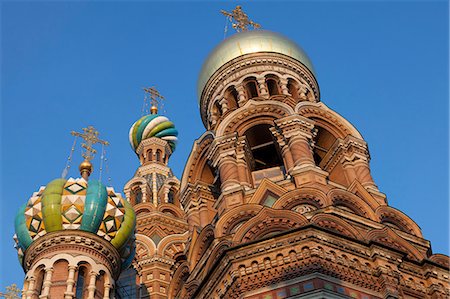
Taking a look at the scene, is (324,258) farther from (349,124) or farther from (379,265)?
(349,124)

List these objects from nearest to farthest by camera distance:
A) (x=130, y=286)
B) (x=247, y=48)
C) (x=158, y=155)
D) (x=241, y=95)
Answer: (x=241, y=95) → (x=247, y=48) → (x=130, y=286) → (x=158, y=155)

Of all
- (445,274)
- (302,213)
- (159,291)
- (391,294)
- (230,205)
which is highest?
(159,291)

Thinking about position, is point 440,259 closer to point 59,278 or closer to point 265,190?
point 265,190

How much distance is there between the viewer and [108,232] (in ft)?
44.5

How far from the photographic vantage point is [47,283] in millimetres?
12516

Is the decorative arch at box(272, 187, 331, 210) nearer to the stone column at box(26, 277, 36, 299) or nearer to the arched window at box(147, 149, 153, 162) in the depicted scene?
the stone column at box(26, 277, 36, 299)

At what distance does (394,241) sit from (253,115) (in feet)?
13.4

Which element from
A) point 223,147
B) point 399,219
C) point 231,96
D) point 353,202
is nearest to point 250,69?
point 231,96

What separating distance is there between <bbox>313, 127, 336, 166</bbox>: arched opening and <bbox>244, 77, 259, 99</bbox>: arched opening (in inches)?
65.1

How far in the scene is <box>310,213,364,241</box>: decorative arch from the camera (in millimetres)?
11539

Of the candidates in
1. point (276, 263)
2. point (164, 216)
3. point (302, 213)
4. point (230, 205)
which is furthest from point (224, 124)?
point (164, 216)

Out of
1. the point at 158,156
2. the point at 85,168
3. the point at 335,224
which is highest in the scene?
the point at 158,156

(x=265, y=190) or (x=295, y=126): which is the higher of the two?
(x=295, y=126)

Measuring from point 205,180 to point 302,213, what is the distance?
3.58 metres
